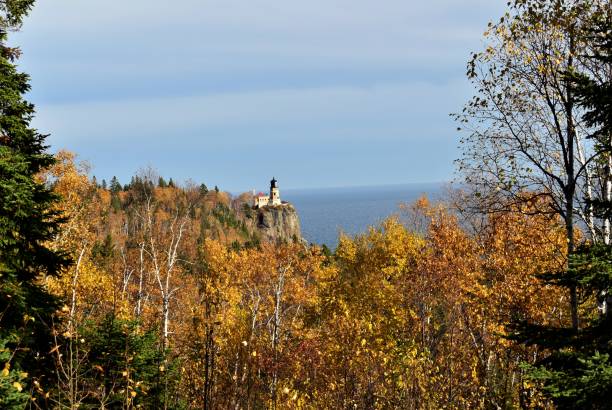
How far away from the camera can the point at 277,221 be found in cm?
14162

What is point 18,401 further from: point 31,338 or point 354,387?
point 354,387

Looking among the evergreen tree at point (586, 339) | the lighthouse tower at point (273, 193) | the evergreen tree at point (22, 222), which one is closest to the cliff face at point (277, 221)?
the lighthouse tower at point (273, 193)

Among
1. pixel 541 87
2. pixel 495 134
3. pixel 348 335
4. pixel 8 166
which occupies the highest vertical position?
pixel 541 87

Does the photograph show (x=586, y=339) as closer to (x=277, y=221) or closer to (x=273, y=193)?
(x=277, y=221)

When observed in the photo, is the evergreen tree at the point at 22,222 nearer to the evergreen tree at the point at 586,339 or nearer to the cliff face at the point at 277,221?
the evergreen tree at the point at 586,339

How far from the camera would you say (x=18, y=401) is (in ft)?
22.9

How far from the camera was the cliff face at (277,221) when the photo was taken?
454 ft

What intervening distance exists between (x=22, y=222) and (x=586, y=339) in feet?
40.1

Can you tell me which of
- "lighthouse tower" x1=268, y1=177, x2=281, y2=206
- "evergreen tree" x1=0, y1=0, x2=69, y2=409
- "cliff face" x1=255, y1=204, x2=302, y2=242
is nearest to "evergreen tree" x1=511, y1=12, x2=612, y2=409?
"evergreen tree" x1=0, y1=0, x2=69, y2=409

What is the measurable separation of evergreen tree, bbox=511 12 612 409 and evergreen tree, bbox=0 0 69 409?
9.68 meters

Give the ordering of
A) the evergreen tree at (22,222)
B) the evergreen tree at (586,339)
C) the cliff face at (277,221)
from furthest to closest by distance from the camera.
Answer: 1. the cliff face at (277,221)
2. the evergreen tree at (22,222)
3. the evergreen tree at (586,339)

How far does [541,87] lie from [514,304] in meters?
6.55

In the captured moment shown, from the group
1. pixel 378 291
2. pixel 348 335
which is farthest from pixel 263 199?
pixel 348 335

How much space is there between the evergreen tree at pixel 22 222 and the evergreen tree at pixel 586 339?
9.68 m
